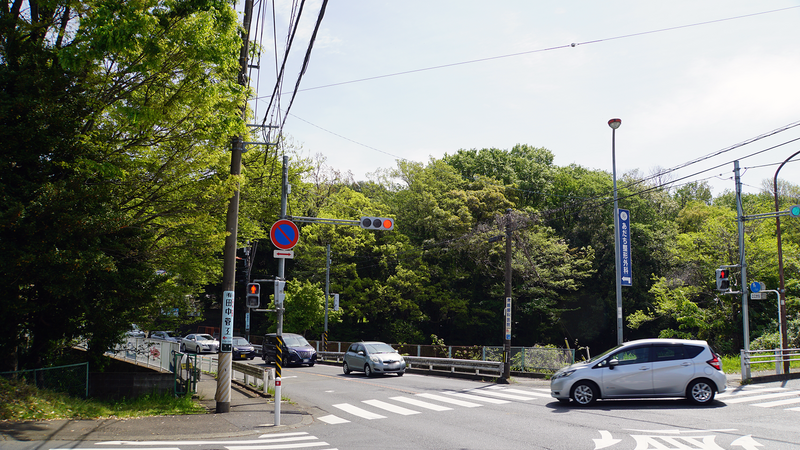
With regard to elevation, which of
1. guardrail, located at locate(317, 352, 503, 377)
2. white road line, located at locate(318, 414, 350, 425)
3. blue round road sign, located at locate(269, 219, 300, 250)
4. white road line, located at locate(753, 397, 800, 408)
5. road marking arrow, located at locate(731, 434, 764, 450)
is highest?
blue round road sign, located at locate(269, 219, 300, 250)

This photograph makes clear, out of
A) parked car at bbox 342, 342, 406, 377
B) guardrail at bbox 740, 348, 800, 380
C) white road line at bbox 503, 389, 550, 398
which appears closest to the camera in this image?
white road line at bbox 503, 389, 550, 398

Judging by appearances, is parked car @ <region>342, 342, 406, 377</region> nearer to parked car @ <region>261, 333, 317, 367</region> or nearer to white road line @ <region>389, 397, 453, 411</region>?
parked car @ <region>261, 333, 317, 367</region>

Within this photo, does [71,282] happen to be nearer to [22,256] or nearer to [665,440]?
[22,256]

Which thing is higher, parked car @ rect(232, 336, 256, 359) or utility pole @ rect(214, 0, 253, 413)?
utility pole @ rect(214, 0, 253, 413)

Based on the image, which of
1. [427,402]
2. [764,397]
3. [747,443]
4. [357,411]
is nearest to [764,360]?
[764,397]

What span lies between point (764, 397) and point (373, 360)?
46.4ft

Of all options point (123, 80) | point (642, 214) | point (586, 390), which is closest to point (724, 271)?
point (586, 390)

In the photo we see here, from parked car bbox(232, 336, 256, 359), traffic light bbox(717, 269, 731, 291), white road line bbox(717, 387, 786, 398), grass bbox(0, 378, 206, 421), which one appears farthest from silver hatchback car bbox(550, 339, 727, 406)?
parked car bbox(232, 336, 256, 359)

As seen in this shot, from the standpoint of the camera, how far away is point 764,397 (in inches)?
551

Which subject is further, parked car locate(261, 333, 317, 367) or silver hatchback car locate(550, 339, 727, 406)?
parked car locate(261, 333, 317, 367)

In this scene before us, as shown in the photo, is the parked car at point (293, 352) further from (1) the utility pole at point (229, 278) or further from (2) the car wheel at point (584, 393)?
(2) the car wheel at point (584, 393)

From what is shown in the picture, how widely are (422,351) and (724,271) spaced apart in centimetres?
1588

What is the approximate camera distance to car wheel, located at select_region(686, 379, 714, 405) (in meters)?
12.8

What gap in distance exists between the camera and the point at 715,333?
31.9 metres
